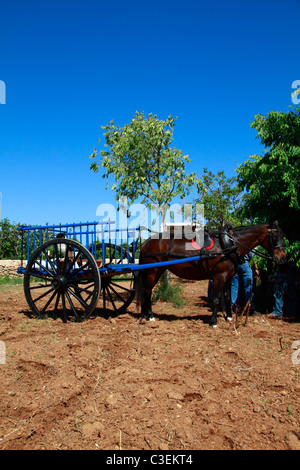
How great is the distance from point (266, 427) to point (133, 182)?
9528 mm

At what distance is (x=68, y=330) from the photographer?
5.72 metres

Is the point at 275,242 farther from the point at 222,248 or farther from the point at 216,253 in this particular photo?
the point at 216,253

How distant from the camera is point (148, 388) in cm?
369

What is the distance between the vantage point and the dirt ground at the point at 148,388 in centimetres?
286

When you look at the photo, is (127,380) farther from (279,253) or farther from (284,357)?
(279,253)

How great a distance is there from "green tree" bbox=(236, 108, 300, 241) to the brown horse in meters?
0.97

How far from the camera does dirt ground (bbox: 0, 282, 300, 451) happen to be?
286cm

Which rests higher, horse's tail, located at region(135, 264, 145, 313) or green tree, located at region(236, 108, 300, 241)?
green tree, located at region(236, 108, 300, 241)

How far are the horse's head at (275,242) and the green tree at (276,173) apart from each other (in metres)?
0.68
